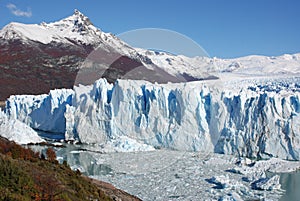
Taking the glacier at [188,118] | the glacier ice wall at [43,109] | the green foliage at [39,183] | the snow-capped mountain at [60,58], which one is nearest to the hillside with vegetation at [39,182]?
the green foliage at [39,183]

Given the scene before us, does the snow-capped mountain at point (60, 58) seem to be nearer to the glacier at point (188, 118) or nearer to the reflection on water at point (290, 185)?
the glacier at point (188, 118)

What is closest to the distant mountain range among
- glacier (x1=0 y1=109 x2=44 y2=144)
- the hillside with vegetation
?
glacier (x1=0 y1=109 x2=44 y2=144)

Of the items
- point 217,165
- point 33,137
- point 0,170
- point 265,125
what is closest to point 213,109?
point 265,125

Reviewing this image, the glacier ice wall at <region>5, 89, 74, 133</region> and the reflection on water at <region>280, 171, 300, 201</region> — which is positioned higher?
the glacier ice wall at <region>5, 89, 74, 133</region>

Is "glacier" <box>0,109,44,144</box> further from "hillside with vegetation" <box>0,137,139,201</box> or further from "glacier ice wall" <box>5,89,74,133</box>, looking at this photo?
"hillside with vegetation" <box>0,137,139,201</box>

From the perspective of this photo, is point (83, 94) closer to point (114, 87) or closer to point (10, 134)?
point (114, 87)

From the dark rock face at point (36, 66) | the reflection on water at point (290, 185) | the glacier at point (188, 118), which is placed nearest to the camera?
the reflection on water at point (290, 185)

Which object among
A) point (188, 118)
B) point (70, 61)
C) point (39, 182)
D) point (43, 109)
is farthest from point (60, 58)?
point (39, 182)
